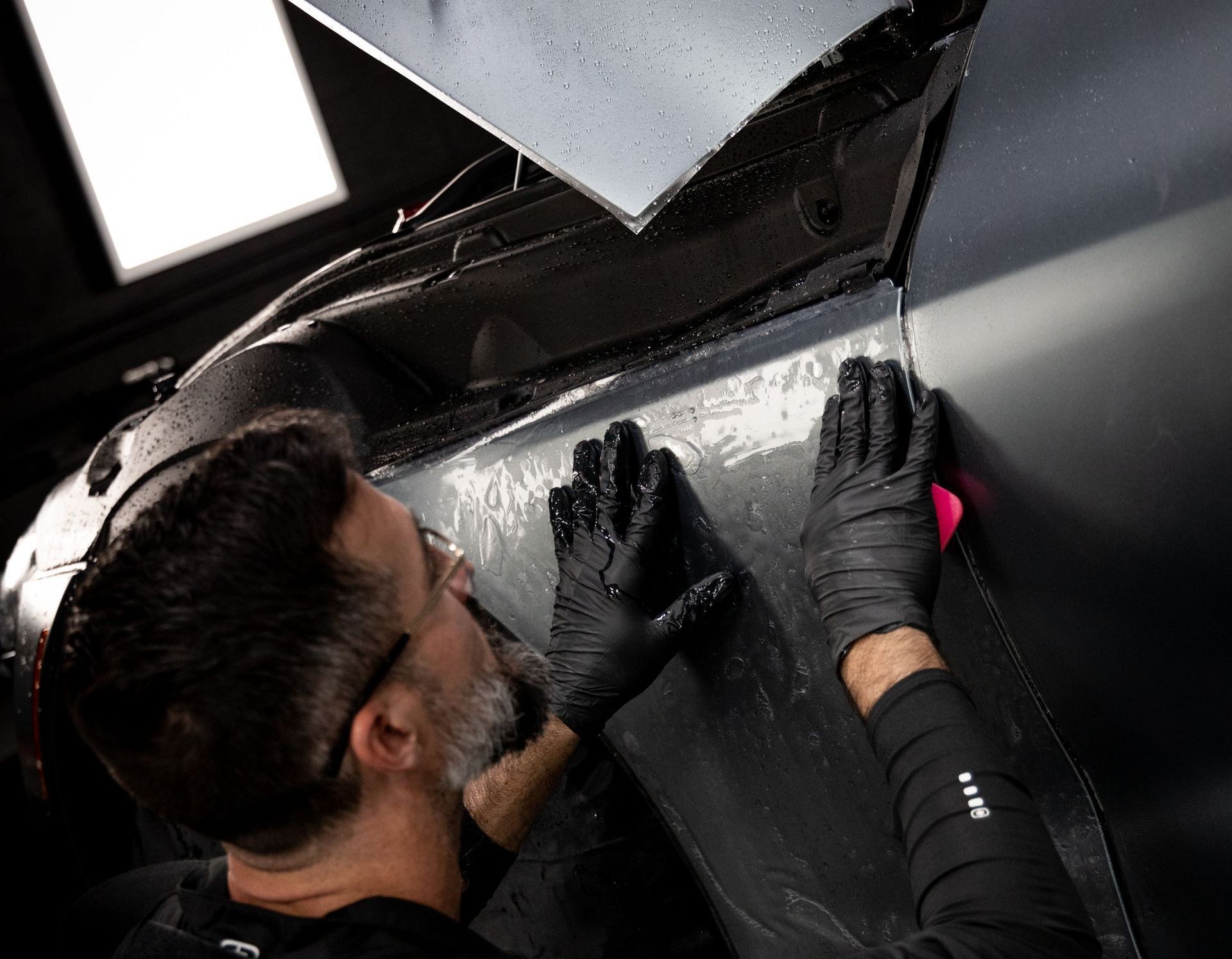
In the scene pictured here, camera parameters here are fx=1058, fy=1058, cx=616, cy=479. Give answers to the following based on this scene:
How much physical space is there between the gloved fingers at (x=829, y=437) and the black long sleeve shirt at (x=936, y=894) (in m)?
0.25

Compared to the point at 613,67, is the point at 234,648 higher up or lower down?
lower down

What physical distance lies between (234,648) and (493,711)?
12.7 inches

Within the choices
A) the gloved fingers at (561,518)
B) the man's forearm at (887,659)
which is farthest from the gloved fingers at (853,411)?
the gloved fingers at (561,518)

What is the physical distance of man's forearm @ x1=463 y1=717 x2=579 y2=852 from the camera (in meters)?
1.48

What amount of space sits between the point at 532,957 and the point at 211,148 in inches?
221

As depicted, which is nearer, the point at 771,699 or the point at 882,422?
the point at 882,422

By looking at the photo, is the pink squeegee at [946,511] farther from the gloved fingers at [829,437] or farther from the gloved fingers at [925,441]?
the gloved fingers at [829,437]


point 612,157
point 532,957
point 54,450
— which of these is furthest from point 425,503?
point 54,450

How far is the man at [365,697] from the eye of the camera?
0.99m

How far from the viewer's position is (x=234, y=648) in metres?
0.98

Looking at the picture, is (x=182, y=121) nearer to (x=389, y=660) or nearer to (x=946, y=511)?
(x=389, y=660)

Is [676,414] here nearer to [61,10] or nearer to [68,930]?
[68,930]

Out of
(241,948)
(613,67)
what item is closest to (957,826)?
(241,948)

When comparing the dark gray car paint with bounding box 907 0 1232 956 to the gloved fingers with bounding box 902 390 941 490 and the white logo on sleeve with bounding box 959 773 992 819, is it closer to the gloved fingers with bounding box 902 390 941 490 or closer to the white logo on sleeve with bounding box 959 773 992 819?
the gloved fingers with bounding box 902 390 941 490
